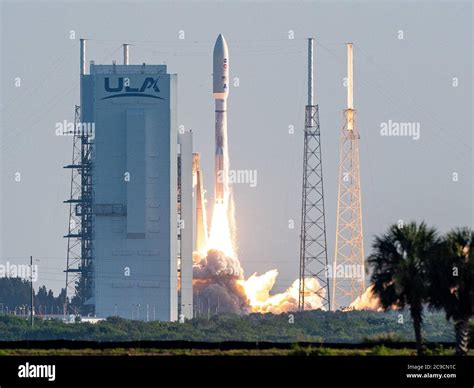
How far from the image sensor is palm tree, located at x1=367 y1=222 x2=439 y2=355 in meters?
104

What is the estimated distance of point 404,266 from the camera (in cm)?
10388

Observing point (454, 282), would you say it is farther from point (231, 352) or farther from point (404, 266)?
point (231, 352)

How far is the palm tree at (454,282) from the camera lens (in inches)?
4102

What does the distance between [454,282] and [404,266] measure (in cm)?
282

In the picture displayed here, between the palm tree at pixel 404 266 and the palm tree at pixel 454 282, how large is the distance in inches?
20.4

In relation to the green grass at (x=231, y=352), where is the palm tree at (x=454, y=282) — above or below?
above

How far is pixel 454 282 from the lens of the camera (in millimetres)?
104750

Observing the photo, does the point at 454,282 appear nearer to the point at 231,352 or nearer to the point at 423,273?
the point at 423,273

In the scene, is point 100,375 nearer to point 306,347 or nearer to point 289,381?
point 289,381

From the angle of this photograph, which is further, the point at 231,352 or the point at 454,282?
the point at 454,282

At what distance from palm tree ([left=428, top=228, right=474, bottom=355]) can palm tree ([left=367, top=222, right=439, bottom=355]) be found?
52cm

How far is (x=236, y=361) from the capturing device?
81.5 meters

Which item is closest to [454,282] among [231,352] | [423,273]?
[423,273]

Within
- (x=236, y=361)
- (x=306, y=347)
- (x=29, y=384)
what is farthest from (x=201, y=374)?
(x=306, y=347)
